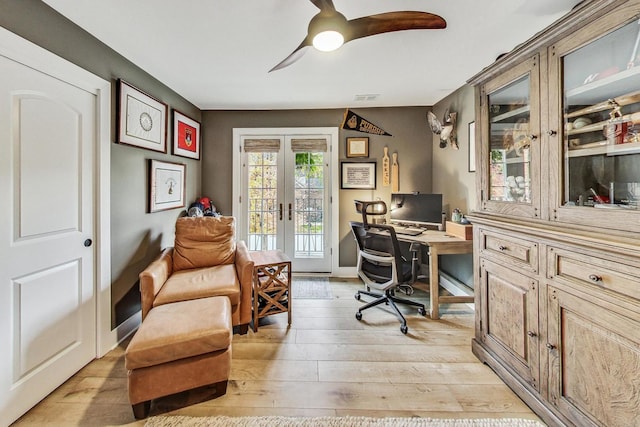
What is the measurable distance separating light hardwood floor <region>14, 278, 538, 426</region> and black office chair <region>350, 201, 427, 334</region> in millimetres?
314

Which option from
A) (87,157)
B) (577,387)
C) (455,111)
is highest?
(455,111)

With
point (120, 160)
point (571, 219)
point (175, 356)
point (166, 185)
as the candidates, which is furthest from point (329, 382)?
point (166, 185)

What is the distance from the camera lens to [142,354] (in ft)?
4.80

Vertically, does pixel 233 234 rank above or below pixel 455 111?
below

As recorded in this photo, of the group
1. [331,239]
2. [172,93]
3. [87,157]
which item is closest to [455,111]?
[331,239]

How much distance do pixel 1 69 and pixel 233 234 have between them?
6.26 ft

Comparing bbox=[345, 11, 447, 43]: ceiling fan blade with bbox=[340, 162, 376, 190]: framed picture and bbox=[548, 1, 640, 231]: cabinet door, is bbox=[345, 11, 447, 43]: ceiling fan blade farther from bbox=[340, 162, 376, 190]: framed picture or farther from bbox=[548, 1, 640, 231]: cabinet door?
bbox=[340, 162, 376, 190]: framed picture

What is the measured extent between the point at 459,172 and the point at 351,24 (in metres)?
2.26

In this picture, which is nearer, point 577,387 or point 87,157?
point 577,387

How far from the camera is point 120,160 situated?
2285 mm

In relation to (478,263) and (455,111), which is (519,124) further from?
(455,111)

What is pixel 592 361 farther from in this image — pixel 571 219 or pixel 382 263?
pixel 382 263

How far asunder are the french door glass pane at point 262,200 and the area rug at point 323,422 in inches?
101

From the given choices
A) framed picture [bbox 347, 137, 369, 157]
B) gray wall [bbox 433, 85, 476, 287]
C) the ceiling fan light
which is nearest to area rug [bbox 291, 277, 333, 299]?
Answer: gray wall [bbox 433, 85, 476, 287]
